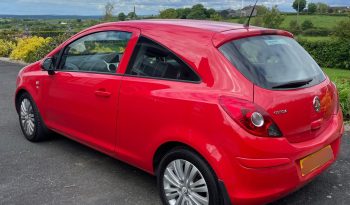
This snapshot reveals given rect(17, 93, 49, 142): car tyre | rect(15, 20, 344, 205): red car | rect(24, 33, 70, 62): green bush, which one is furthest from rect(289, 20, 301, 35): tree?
rect(15, 20, 344, 205): red car

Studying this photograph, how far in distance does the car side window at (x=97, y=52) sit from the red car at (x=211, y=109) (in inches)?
0.8

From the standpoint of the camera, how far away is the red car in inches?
120

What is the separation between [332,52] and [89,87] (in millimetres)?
25870

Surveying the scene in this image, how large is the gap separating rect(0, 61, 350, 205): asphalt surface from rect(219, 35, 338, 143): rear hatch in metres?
0.86

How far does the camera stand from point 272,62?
11.3 feet

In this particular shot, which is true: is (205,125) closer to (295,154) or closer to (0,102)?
(295,154)

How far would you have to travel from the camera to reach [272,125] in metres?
3.08

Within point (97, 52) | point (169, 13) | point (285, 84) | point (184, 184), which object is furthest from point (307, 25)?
point (184, 184)

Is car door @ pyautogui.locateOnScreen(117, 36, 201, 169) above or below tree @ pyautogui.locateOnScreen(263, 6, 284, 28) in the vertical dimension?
below

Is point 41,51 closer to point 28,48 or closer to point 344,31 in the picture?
point 28,48

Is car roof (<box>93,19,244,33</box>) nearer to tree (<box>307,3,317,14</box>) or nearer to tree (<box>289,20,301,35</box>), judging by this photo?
tree (<box>289,20,301,35</box>)

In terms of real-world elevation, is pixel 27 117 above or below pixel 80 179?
above

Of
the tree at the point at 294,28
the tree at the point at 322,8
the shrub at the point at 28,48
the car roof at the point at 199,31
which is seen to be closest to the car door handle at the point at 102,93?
the car roof at the point at 199,31

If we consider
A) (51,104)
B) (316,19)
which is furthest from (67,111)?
(316,19)
